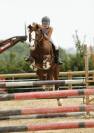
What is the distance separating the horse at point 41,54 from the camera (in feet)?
36.9

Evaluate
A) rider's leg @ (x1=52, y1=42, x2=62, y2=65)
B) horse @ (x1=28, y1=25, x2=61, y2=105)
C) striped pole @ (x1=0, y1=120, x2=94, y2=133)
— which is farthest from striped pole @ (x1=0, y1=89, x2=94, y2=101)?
rider's leg @ (x1=52, y1=42, x2=62, y2=65)

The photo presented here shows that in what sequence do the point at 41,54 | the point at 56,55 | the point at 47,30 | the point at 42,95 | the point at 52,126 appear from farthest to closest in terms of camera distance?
1. the point at 56,55
2. the point at 47,30
3. the point at 41,54
4. the point at 52,126
5. the point at 42,95

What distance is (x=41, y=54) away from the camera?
444 inches

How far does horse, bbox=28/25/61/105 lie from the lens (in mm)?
11242

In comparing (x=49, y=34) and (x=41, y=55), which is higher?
(x=49, y=34)

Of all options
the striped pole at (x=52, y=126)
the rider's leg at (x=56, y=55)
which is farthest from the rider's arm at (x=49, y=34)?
the striped pole at (x=52, y=126)

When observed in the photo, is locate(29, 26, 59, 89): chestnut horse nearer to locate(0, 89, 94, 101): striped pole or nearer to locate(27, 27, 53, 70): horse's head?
locate(27, 27, 53, 70): horse's head

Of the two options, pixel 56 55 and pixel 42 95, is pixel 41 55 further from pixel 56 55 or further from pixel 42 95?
pixel 42 95

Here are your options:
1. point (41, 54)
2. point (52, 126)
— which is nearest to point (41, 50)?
point (41, 54)

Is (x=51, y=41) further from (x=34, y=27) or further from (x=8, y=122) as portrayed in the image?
(x=8, y=122)

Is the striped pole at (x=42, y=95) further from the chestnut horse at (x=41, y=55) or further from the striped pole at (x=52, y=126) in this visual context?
the chestnut horse at (x=41, y=55)

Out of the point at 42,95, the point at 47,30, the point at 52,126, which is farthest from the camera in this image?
the point at 47,30

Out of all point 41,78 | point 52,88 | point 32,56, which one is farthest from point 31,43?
point 52,88

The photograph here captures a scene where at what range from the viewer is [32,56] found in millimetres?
11234
